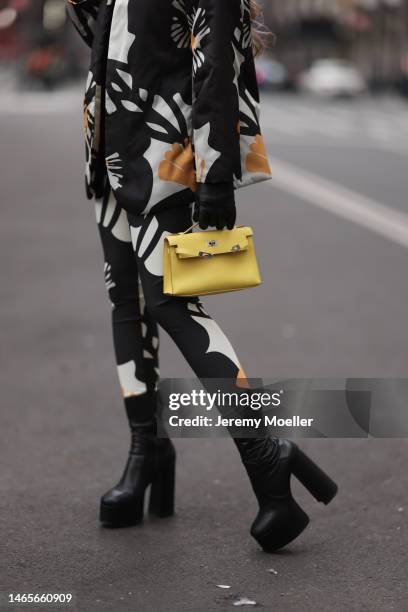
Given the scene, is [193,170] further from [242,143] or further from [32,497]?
[32,497]

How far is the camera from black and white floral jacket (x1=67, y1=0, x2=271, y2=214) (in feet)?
9.53

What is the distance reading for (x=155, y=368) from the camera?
3.47 m

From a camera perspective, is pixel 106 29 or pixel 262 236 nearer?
pixel 106 29

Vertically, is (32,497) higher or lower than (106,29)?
lower

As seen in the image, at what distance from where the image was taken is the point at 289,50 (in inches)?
2923

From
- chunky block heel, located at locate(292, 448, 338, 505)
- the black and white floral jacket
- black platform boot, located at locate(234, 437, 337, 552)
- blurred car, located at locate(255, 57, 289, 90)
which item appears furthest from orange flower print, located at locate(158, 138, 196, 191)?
blurred car, located at locate(255, 57, 289, 90)

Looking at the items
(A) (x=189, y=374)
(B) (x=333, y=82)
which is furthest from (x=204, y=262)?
(B) (x=333, y=82)

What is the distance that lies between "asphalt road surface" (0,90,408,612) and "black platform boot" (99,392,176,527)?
0.05m

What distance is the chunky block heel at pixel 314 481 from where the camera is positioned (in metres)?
3.22

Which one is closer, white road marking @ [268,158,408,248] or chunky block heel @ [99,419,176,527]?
chunky block heel @ [99,419,176,527]

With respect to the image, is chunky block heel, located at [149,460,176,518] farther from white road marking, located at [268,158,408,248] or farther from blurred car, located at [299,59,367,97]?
blurred car, located at [299,59,367,97]

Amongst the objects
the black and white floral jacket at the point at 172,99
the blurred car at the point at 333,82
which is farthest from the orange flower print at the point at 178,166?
the blurred car at the point at 333,82

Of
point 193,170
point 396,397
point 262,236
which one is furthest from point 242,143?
point 262,236

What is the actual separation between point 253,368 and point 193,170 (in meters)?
2.40
